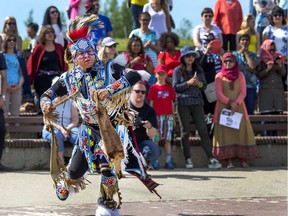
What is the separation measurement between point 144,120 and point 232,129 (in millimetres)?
1844

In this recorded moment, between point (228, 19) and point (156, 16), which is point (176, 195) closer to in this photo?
point (156, 16)

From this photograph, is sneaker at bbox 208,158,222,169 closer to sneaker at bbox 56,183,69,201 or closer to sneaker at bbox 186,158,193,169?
sneaker at bbox 186,158,193,169

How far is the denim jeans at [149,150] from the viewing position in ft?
37.5

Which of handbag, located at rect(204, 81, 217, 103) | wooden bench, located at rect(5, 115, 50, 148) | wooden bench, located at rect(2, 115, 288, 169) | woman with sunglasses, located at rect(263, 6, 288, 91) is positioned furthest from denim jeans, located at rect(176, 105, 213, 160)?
woman with sunglasses, located at rect(263, 6, 288, 91)

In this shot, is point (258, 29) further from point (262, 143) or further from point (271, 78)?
point (262, 143)

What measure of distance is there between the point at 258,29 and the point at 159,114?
4.93m

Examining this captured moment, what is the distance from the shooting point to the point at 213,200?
32.4 feet

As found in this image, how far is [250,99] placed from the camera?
45.7 ft

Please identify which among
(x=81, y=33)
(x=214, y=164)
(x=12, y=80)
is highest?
(x=81, y=33)

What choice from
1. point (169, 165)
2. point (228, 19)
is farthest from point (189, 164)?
point (228, 19)

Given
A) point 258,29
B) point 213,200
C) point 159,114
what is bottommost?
point 213,200

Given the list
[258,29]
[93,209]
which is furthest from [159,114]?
[258,29]

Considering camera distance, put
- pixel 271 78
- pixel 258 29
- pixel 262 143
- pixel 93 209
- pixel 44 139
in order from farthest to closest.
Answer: pixel 258 29, pixel 271 78, pixel 262 143, pixel 44 139, pixel 93 209

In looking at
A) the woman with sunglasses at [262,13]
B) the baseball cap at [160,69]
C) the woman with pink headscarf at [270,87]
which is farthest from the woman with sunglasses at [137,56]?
the woman with sunglasses at [262,13]
